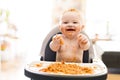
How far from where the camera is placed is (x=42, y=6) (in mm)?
2756

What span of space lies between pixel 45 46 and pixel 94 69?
38 cm

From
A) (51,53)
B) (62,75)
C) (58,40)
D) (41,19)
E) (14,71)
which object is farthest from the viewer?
(41,19)

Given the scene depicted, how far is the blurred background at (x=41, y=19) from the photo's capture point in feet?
8.89

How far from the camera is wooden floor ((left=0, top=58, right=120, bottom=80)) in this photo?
2.08 m

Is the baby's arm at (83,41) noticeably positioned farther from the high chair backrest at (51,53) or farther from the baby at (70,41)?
the high chair backrest at (51,53)

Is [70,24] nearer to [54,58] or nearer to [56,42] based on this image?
[56,42]

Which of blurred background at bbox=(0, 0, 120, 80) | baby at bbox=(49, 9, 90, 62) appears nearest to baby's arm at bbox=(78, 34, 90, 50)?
baby at bbox=(49, 9, 90, 62)

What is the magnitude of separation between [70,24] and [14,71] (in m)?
1.44

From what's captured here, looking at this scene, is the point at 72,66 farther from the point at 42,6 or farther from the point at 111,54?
the point at 42,6

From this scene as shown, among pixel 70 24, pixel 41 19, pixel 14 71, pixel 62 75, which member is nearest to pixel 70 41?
pixel 70 24

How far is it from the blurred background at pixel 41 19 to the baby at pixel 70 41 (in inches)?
60.4

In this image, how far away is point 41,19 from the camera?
2.79 metres

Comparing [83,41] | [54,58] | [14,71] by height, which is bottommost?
[14,71]

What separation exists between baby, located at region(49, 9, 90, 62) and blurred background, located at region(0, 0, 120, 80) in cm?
153
